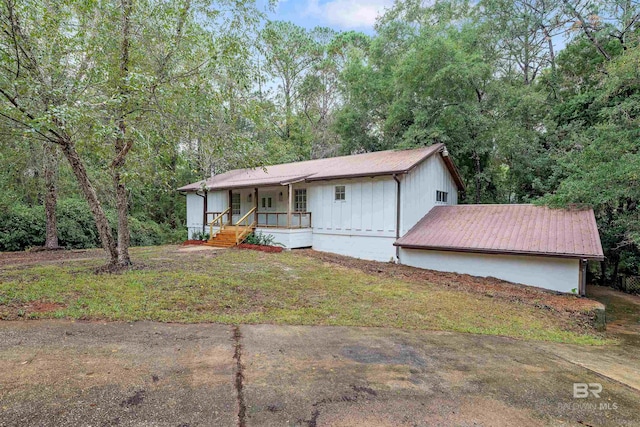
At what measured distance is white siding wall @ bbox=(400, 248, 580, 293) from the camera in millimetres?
8945

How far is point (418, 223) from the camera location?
1280 cm

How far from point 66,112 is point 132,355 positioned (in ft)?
14.4

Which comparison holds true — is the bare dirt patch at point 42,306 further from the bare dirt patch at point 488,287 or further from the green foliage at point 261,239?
the green foliage at point 261,239

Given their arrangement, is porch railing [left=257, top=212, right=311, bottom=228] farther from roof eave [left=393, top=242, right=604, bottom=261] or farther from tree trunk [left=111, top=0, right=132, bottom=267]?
tree trunk [left=111, top=0, right=132, bottom=267]

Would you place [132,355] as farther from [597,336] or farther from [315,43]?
[315,43]

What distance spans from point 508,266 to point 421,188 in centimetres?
452

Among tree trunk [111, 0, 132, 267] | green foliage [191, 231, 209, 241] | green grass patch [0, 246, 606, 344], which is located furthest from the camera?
green foliage [191, 231, 209, 241]

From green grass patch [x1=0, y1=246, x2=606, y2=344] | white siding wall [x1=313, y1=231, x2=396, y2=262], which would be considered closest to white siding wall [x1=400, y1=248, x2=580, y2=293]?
white siding wall [x1=313, y1=231, x2=396, y2=262]

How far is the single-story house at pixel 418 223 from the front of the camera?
9.34m

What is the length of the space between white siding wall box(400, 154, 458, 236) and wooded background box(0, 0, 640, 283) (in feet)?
4.92

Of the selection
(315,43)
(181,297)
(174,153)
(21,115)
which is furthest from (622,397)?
(315,43)

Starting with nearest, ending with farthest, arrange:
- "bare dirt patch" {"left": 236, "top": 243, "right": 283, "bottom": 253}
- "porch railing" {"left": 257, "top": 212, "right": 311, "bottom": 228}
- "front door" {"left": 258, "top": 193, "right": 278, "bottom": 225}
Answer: "bare dirt patch" {"left": 236, "top": 243, "right": 283, "bottom": 253}
"porch railing" {"left": 257, "top": 212, "right": 311, "bottom": 228}
"front door" {"left": 258, "top": 193, "right": 278, "bottom": 225}

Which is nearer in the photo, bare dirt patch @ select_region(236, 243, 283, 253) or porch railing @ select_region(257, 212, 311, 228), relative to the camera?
bare dirt patch @ select_region(236, 243, 283, 253)

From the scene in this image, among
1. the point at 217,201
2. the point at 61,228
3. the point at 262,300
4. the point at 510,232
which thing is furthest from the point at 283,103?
the point at 262,300
